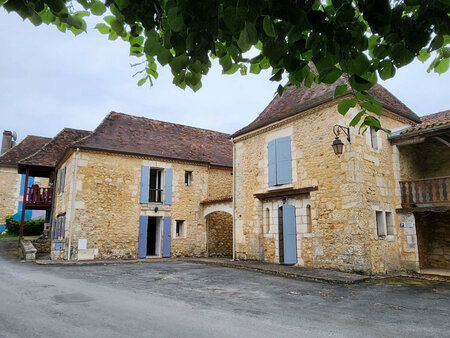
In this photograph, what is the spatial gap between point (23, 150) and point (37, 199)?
7.34 meters

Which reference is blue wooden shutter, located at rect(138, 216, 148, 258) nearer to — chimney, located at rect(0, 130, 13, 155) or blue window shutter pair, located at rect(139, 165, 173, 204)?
blue window shutter pair, located at rect(139, 165, 173, 204)

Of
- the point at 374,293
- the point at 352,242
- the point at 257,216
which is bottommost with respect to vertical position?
the point at 374,293

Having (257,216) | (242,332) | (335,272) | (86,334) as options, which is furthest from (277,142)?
(86,334)

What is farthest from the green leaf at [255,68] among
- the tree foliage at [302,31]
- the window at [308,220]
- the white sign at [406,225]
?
the white sign at [406,225]

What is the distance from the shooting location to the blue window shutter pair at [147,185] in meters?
14.0

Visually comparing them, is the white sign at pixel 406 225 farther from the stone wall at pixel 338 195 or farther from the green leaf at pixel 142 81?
the green leaf at pixel 142 81

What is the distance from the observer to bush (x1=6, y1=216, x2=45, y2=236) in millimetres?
20064

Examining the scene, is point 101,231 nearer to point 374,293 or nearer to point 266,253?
point 266,253

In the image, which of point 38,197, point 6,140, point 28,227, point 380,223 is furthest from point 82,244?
point 6,140

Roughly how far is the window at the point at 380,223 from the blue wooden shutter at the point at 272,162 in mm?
3095

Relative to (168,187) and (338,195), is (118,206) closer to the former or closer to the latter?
(168,187)

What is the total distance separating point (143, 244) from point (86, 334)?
10.2 metres

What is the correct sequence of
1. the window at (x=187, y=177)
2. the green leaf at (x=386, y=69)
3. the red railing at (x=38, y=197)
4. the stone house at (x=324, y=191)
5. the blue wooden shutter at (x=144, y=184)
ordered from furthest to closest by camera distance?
the red railing at (x=38, y=197), the window at (x=187, y=177), the blue wooden shutter at (x=144, y=184), the stone house at (x=324, y=191), the green leaf at (x=386, y=69)

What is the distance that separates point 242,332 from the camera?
3.91m
